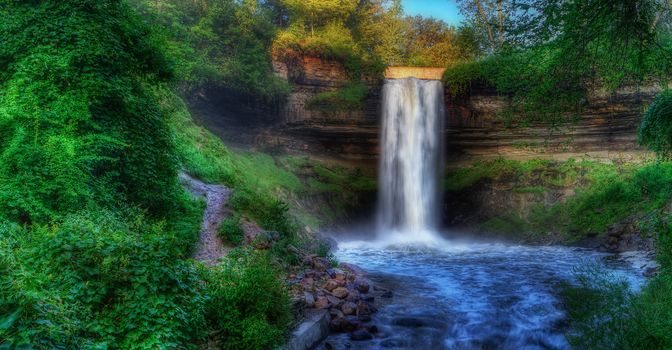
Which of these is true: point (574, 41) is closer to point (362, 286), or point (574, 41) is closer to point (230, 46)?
point (362, 286)

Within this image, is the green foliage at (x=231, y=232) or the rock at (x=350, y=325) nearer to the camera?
the rock at (x=350, y=325)

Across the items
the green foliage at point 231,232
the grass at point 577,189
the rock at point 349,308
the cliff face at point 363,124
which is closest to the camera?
the rock at point 349,308

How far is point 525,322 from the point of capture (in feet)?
25.7

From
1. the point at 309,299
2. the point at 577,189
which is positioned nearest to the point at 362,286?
the point at 309,299

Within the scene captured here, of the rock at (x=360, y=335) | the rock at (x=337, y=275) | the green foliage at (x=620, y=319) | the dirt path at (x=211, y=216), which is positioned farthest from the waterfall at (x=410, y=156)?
the green foliage at (x=620, y=319)

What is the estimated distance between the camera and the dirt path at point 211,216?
895 cm

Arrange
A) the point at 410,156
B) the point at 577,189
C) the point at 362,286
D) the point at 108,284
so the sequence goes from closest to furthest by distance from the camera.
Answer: the point at 108,284
the point at 362,286
the point at 577,189
the point at 410,156

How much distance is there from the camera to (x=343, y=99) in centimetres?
2298

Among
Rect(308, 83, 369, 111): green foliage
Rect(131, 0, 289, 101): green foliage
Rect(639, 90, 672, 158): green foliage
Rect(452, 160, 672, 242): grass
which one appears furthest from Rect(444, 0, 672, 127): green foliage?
Rect(131, 0, 289, 101): green foliage

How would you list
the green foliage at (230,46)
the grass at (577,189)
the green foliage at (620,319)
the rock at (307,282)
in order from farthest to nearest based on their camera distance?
1. the green foliage at (230,46)
2. the grass at (577,189)
3. the rock at (307,282)
4. the green foliage at (620,319)

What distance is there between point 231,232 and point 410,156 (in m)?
15.8

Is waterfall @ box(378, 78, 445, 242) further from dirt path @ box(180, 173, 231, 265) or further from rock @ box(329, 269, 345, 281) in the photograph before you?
rock @ box(329, 269, 345, 281)

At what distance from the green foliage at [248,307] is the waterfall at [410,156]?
17.2m

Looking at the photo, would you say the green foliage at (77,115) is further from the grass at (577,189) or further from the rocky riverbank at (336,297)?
the grass at (577,189)
